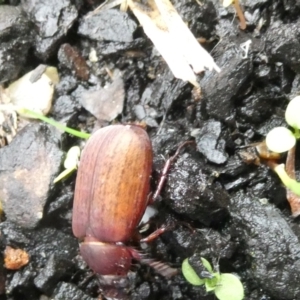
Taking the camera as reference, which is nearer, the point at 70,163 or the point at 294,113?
the point at 294,113

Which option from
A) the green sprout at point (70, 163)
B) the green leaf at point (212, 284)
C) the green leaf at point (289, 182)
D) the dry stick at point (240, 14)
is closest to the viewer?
the green leaf at point (289, 182)

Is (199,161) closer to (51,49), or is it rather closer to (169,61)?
(169,61)

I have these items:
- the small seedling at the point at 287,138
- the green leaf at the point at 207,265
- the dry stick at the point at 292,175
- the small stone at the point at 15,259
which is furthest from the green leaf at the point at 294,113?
the small stone at the point at 15,259

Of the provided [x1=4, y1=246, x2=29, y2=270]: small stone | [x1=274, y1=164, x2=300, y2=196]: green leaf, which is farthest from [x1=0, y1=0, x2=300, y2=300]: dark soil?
[x1=274, y1=164, x2=300, y2=196]: green leaf

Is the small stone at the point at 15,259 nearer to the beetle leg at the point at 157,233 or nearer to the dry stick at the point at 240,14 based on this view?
the beetle leg at the point at 157,233

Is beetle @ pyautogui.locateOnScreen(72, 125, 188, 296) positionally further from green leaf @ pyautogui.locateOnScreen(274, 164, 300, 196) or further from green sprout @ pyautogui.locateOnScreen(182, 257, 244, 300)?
green leaf @ pyautogui.locateOnScreen(274, 164, 300, 196)

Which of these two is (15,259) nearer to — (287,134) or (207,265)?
(207,265)

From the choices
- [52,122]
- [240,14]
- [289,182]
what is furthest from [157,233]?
[240,14]
